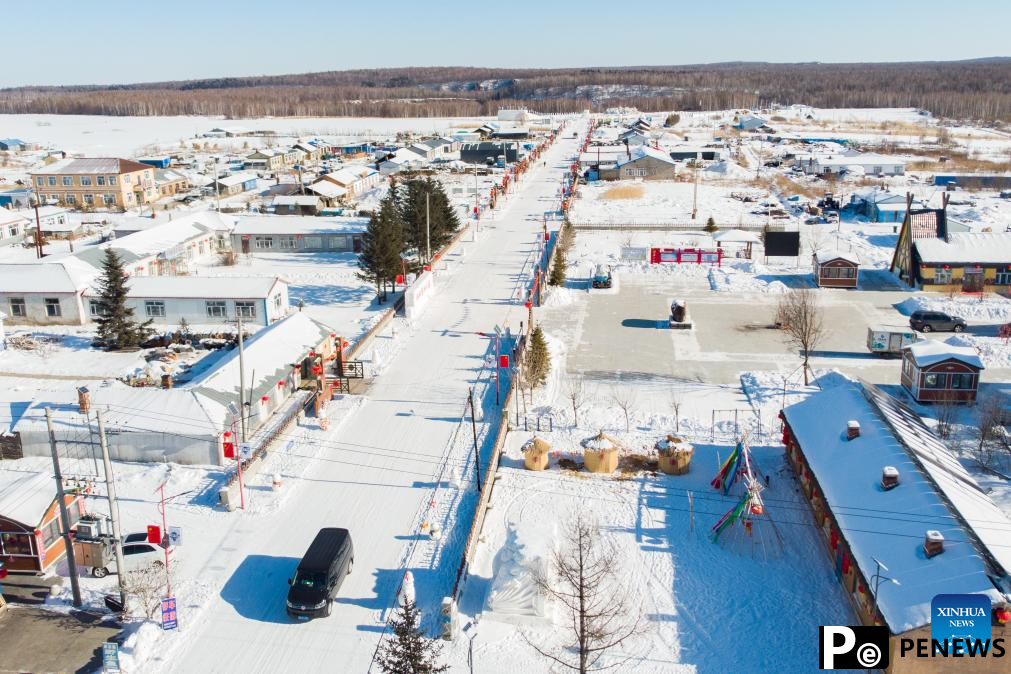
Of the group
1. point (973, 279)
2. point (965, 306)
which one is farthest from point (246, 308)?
point (973, 279)

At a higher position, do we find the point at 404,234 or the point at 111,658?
the point at 404,234

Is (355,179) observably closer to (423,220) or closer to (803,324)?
(423,220)

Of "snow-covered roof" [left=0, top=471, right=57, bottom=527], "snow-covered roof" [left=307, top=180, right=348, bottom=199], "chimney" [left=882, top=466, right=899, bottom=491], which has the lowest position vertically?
"snow-covered roof" [left=0, top=471, right=57, bottom=527]

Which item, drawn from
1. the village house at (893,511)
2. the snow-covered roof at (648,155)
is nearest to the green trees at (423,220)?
the village house at (893,511)

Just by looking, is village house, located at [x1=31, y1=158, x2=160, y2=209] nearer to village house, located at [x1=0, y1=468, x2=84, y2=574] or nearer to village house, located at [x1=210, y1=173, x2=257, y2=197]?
village house, located at [x1=210, y1=173, x2=257, y2=197]

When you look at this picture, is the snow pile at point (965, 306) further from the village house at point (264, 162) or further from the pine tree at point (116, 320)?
the village house at point (264, 162)

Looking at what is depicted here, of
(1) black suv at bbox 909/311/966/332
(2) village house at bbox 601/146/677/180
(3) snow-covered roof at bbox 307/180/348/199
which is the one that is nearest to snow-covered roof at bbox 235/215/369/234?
(3) snow-covered roof at bbox 307/180/348/199

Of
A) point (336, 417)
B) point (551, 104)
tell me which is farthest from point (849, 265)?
point (551, 104)
